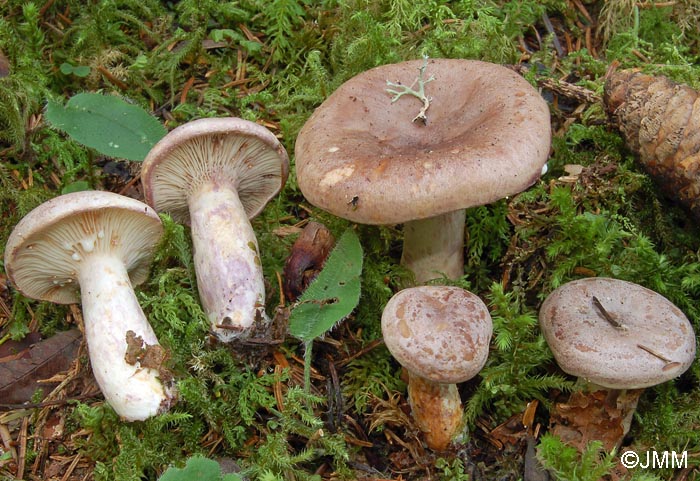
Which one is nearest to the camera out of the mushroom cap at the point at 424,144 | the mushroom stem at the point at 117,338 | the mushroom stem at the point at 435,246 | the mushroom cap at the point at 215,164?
the mushroom cap at the point at 424,144

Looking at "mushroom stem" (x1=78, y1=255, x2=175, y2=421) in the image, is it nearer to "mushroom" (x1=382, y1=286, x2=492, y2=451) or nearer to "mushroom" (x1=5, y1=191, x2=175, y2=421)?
"mushroom" (x1=5, y1=191, x2=175, y2=421)

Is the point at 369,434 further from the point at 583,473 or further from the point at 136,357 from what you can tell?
the point at 136,357

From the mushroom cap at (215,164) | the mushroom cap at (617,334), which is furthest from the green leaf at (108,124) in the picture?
the mushroom cap at (617,334)

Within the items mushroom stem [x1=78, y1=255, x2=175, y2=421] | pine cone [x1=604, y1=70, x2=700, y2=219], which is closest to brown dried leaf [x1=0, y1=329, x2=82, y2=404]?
mushroom stem [x1=78, y1=255, x2=175, y2=421]

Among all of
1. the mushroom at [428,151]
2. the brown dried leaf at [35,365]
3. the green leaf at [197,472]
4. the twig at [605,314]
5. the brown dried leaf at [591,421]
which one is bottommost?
the brown dried leaf at [591,421]

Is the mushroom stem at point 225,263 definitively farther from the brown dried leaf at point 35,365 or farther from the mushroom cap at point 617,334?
the mushroom cap at point 617,334

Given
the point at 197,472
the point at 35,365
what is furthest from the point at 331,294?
the point at 35,365
